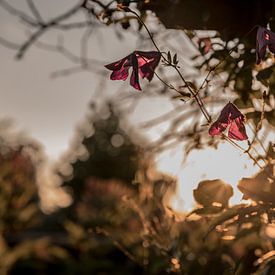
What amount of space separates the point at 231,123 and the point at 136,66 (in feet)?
0.82

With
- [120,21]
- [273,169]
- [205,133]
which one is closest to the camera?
[273,169]

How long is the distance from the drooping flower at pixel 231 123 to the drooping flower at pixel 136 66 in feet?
0.58

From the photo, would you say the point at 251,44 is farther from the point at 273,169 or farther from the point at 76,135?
the point at 76,135

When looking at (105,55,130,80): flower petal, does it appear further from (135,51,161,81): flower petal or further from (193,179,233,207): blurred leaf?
(193,179,233,207): blurred leaf

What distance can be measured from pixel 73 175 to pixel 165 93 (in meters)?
25.1

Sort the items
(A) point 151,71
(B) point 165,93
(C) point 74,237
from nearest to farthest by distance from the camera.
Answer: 1. (A) point 151,71
2. (B) point 165,93
3. (C) point 74,237

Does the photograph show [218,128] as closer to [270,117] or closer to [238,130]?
[238,130]

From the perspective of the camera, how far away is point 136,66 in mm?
1009

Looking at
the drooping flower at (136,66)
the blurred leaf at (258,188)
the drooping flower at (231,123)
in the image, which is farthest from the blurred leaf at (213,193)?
the drooping flower at (136,66)

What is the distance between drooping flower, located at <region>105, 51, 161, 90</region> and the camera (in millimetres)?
1014

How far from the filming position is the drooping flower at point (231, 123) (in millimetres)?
1033

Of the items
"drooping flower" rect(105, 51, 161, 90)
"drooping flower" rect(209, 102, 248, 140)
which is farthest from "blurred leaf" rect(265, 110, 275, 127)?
"drooping flower" rect(105, 51, 161, 90)

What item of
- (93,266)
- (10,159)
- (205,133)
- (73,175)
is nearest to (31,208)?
(10,159)

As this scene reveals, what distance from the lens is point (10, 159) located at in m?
6.05
